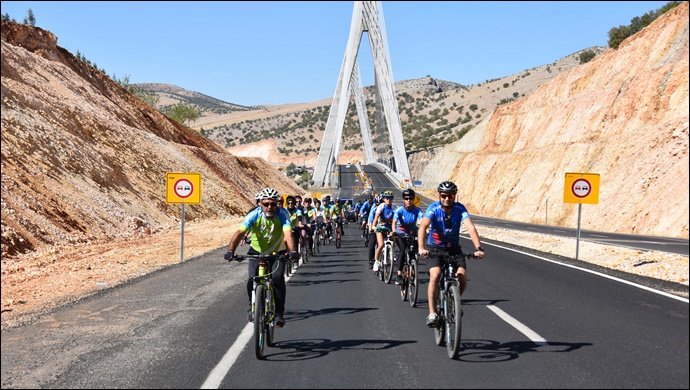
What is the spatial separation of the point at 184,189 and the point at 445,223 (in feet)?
39.7

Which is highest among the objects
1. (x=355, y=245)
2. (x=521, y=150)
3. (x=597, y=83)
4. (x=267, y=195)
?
(x=597, y=83)

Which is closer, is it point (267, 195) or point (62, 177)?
point (267, 195)

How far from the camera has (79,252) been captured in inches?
732

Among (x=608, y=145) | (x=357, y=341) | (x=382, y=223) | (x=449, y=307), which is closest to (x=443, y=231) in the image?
(x=449, y=307)

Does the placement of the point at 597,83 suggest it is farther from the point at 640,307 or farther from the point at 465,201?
the point at 640,307

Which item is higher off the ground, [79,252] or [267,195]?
[267,195]

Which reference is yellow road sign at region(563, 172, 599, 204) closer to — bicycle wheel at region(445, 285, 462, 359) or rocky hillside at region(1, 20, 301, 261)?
bicycle wheel at region(445, 285, 462, 359)

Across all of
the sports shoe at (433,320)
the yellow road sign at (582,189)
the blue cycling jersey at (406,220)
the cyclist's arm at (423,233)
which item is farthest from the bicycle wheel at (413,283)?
the yellow road sign at (582,189)

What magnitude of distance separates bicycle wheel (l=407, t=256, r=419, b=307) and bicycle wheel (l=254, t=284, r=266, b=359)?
3.54 meters

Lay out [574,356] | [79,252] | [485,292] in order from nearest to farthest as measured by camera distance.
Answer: [574,356] → [485,292] → [79,252]

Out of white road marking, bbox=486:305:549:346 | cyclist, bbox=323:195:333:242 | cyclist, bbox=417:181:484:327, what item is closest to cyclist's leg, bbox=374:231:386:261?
white road marking, bbox=486:305:549:346

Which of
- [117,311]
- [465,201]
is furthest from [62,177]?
[465,201]

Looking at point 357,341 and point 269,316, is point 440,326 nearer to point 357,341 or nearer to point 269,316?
point 357,341

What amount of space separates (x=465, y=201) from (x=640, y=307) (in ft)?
198
